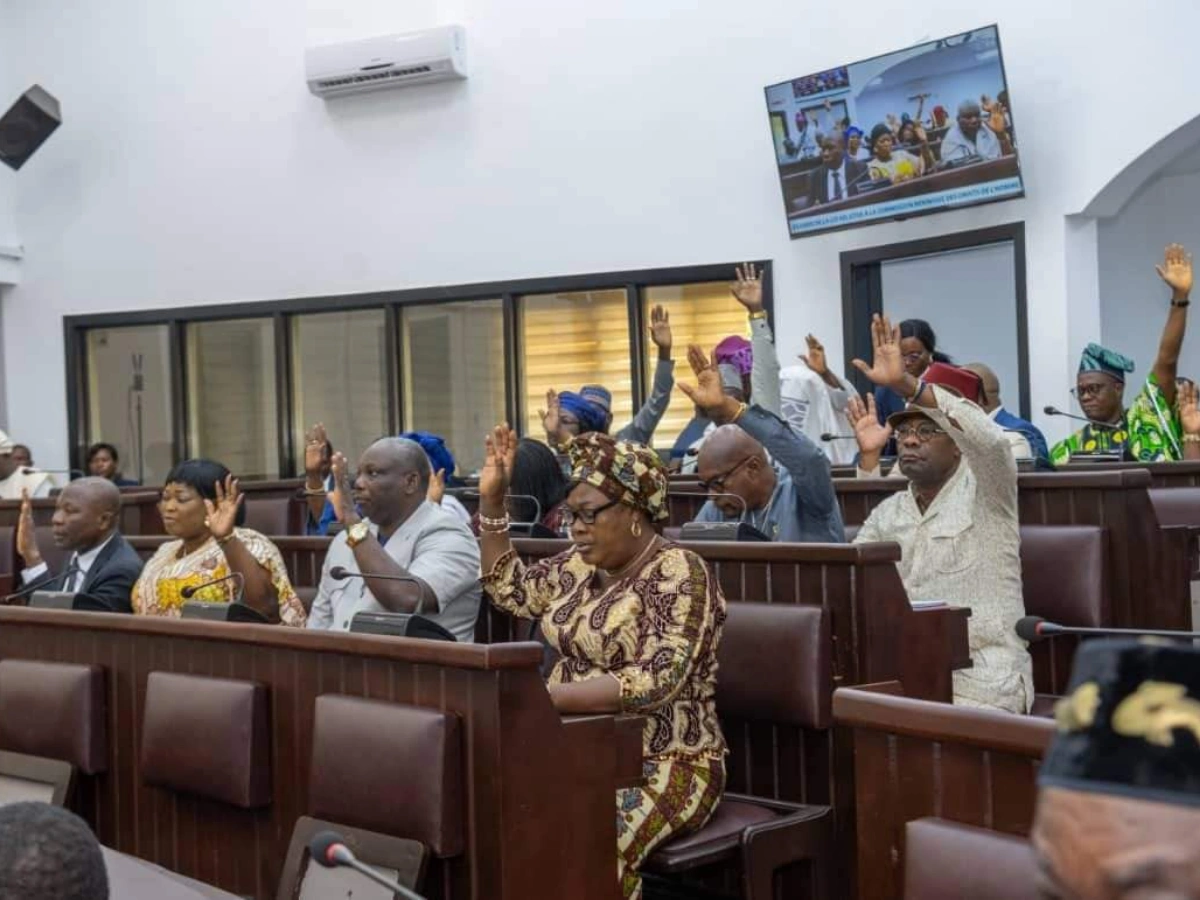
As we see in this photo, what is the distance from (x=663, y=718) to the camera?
305 centimetres

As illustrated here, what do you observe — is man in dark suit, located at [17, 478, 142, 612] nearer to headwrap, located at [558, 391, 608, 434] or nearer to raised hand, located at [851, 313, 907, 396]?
headwrap, located at [558, 391, 608, 434]

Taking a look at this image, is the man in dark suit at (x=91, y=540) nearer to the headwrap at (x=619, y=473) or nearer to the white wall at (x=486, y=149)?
the headwrap at (x=619, y=473)

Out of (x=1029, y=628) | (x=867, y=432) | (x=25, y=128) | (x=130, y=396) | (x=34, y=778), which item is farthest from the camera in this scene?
(x=130, y=396)

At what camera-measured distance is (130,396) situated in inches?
392

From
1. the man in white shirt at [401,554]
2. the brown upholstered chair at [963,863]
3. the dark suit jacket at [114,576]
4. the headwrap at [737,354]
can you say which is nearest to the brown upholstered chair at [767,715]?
the man in white shirt at [401,554]

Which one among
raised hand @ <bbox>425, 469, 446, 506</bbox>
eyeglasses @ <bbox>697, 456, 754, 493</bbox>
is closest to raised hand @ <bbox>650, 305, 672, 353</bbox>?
raised hand @ <bbox>425, 469, 446, 506</bbox>

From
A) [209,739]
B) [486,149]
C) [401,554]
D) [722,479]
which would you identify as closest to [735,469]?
[722,479]

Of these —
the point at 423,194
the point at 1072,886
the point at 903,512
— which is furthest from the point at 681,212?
the point at 1072,886

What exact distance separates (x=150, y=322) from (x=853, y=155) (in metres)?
4.63

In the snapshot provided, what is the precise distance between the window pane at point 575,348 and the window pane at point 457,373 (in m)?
0.19

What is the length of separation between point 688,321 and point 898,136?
1.68m

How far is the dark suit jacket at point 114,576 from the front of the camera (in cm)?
453

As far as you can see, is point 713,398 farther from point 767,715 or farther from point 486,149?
point 486,149

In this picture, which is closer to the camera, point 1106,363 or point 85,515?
point 85,515
